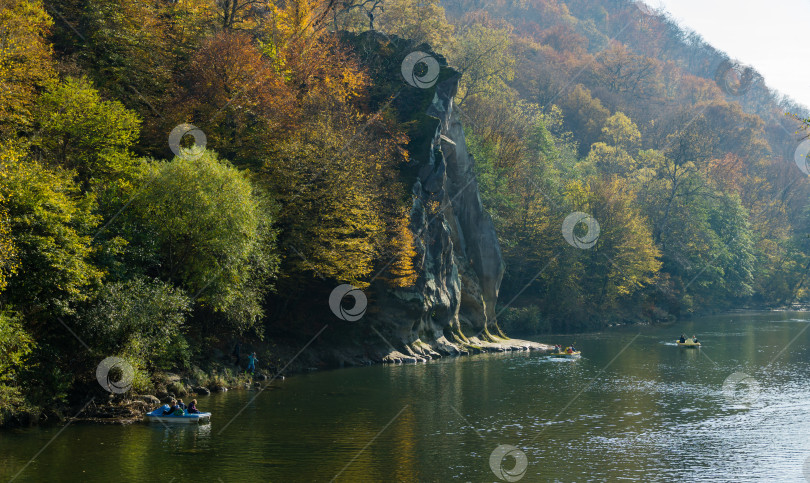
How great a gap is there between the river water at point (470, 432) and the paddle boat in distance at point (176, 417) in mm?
703

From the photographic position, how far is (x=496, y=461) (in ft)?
90.3

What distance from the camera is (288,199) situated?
157 feet

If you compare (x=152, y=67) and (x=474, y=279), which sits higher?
(x=152, y=67)

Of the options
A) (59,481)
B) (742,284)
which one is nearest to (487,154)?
(742,284)

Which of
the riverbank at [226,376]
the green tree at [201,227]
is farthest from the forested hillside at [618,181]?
the green tree at [201,227]

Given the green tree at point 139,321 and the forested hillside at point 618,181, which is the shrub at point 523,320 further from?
the green tree at point 139,321

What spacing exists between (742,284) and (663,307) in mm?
17059

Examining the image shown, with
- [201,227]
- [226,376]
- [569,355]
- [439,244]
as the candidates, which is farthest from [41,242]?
[569,355]

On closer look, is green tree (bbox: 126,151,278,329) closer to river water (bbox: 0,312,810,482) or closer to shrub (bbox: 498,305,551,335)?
river water (bbox: 0,312,810,482)

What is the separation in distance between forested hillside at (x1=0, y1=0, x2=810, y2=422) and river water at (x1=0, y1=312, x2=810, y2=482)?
17.0 ft

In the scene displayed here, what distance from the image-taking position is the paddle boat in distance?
3222 cm

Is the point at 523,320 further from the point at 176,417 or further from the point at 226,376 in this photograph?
the point at 176,417

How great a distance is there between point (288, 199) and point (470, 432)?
21954 millimetres

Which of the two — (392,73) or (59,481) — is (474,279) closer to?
(392,73)
